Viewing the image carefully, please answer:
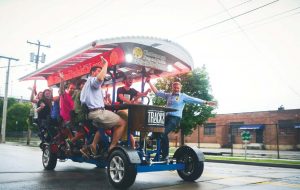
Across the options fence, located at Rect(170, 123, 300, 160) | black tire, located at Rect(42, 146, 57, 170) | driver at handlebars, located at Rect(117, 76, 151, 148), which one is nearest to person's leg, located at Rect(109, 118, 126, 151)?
driver at handlebars, located at Rect(117, 76, 151, 148)

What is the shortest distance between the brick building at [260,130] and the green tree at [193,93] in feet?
27.2

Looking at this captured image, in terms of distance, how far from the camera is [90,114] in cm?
614

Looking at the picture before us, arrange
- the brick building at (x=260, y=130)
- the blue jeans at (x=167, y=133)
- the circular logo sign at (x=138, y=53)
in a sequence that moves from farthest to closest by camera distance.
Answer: the brick building at (x=260, y=130), the circular logo sign at (x=138, y=53), the blue jeans at (x=167, y=133)

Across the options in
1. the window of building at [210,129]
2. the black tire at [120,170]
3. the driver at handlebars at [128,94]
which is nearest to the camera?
the black tire at [120,170]

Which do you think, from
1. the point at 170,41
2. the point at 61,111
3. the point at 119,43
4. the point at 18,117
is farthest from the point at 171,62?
the point at 18,117

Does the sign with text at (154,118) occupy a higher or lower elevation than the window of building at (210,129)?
lower

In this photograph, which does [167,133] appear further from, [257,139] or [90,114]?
[257,139]

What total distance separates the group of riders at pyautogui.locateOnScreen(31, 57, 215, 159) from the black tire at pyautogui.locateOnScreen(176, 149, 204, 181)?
41cm

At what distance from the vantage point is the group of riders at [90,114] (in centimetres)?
611

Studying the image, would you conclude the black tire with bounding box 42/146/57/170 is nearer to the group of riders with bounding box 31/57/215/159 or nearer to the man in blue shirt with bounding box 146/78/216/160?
the group of riders with bounding box 31/57/215/159

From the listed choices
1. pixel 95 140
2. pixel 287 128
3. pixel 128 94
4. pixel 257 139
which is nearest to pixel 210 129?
pixel 257 139

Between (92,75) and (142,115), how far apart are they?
1.40 meters

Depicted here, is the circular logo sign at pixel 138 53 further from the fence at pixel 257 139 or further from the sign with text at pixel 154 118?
the fence at pixel 257 139

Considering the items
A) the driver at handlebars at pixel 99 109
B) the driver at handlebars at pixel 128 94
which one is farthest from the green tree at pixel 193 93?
the driver at handlebars at pixel 99 109
